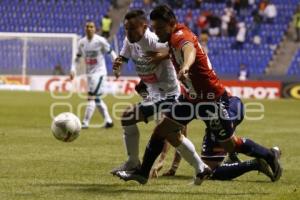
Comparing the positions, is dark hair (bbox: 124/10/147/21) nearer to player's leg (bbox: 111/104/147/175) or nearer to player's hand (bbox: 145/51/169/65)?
player's hand (bbox: 145/51/169/65)

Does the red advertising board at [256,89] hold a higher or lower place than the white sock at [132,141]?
lower

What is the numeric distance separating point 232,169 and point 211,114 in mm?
1295

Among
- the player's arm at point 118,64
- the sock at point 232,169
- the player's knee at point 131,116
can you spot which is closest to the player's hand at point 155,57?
the player's arm at point 118,64

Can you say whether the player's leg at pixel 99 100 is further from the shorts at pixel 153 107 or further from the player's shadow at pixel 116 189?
the player's shadow at pixel 116 189

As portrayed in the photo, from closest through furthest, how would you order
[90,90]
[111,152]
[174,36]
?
[174,36]
[111,152]
[90,90]

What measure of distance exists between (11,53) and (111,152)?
82.1 feet

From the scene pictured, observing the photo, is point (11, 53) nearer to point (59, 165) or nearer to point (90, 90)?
point (90, 90)

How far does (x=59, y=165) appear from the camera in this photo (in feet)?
36.3

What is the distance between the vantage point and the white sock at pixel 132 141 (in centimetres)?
958

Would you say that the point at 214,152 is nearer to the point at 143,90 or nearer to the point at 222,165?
the point at 222,165

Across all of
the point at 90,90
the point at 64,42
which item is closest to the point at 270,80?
the point at 64,42

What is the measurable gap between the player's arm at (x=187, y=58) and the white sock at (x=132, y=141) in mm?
1447

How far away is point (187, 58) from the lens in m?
8.14

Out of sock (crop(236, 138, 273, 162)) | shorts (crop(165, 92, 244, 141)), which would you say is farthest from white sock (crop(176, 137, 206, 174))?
sock (crop(236, 138, 273, 162))
